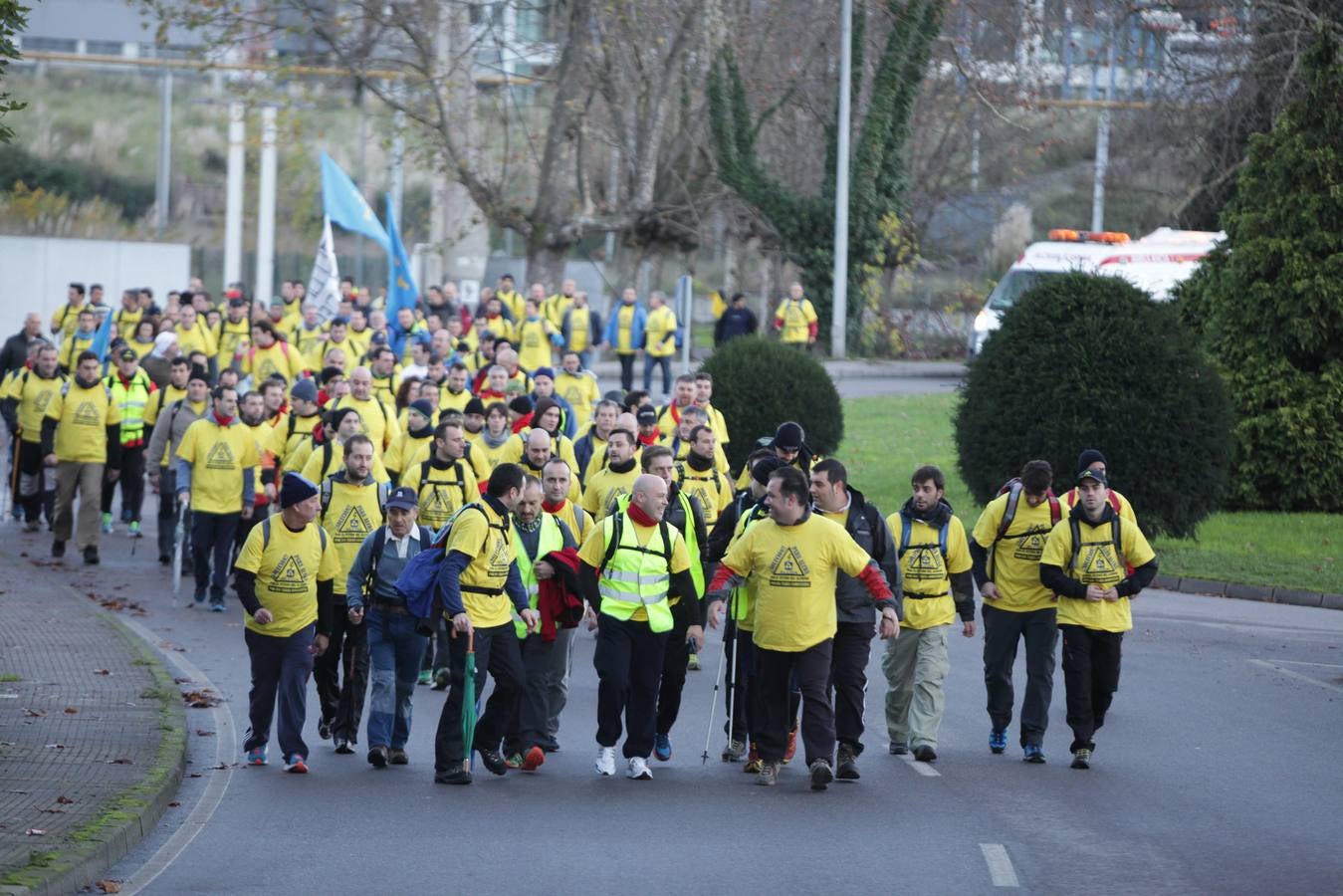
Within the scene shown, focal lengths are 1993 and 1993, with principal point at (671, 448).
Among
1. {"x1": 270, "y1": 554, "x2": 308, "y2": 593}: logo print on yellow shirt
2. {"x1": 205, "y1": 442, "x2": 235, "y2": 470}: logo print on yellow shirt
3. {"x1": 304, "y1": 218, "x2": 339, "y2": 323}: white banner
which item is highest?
{"x1": 304, "y1": 218, "x2": 339, "y2": 323}: white banner

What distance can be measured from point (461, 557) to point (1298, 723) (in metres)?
5.87

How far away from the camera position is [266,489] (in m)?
16.8

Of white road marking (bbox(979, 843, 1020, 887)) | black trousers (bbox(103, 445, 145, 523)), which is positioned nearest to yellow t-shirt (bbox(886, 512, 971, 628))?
white road marking (bbox(979, 843, 1020, 887))

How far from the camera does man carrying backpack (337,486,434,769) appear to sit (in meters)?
11.2

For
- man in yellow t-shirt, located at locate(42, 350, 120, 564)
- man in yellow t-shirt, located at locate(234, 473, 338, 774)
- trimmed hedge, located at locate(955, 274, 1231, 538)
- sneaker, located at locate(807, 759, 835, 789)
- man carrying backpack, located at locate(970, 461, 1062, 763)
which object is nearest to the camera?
sneaker, located at locate(807, 759, 835, 789)

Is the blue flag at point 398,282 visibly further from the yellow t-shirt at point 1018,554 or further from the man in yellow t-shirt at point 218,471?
the yellow t-shirt at point 1018,554

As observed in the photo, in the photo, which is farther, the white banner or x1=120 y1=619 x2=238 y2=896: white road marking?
the white banner

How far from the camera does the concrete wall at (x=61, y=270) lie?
117ft

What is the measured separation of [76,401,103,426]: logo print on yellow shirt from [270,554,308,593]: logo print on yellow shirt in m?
8.98

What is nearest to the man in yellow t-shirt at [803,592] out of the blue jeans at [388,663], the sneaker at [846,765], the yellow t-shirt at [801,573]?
the yellow t-shirt at [801,573]

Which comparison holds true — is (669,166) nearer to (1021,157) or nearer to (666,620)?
(1021,157)

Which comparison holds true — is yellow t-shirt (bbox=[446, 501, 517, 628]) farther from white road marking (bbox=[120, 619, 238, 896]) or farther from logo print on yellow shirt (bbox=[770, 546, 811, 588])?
white road marking (bbox=[120, 619, 238, 896])

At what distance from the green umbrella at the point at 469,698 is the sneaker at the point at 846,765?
80.6 inches

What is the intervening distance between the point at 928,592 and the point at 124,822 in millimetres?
4918
